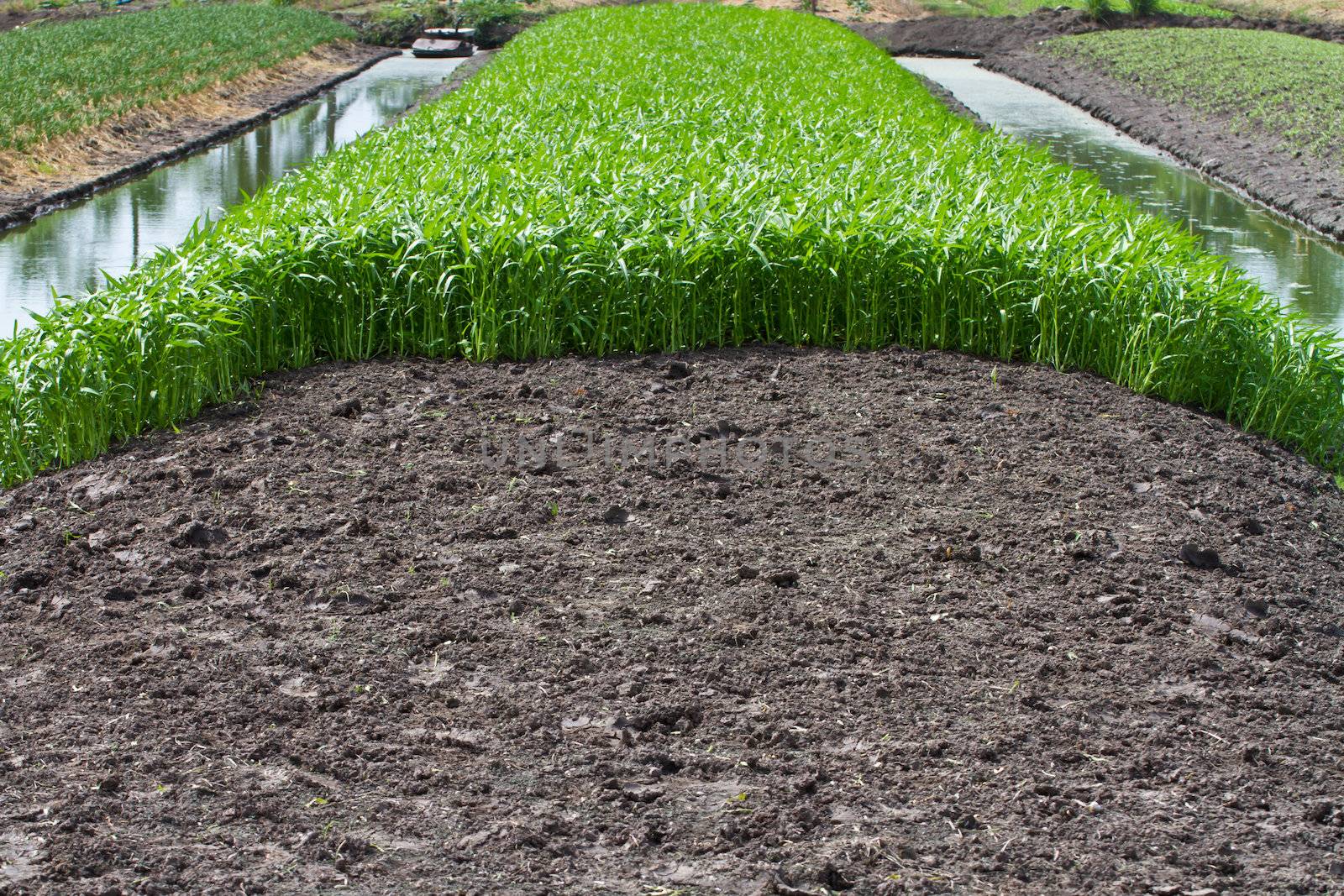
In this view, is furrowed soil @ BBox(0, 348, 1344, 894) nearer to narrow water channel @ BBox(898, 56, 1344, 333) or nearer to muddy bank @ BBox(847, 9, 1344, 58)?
narrow water channel @ BBox(898, 56, 1344, 333)

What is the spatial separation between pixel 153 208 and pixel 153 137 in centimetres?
435

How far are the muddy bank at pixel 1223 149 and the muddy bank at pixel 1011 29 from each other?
18.8ft

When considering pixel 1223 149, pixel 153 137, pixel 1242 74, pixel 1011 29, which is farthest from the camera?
pixel 1011 29

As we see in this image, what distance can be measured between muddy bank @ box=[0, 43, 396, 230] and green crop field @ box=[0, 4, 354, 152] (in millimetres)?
216

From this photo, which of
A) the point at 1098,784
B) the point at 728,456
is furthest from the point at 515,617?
the point at 1098,784

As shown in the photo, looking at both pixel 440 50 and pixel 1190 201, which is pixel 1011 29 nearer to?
pixel 440 50

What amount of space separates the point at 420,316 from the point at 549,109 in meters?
6.35

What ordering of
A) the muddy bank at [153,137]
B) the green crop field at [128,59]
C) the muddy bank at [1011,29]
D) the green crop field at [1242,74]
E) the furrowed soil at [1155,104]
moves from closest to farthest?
the muddy bank at [153,137]
the furrowed soil at [1155,104]
the green crop field at [128,59]
the green crop field at [1242,74]
the muddy bank at [1011,29]

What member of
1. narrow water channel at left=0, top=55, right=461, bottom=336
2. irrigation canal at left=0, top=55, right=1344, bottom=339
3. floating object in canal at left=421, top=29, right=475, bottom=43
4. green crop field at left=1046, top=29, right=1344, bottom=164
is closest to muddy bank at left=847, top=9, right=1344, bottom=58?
green crop field at left=1046, top=29, right=1344, bottom=164

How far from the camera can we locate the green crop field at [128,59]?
14086 mm

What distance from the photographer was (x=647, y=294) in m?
5.77

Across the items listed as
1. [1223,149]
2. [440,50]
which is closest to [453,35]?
[440,50]

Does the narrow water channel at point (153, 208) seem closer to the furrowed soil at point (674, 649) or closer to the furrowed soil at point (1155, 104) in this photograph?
the furrowed soil at point (674, 649)

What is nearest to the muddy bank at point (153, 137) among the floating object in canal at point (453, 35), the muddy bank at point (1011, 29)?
the floating object in canal at point (453, 35)
